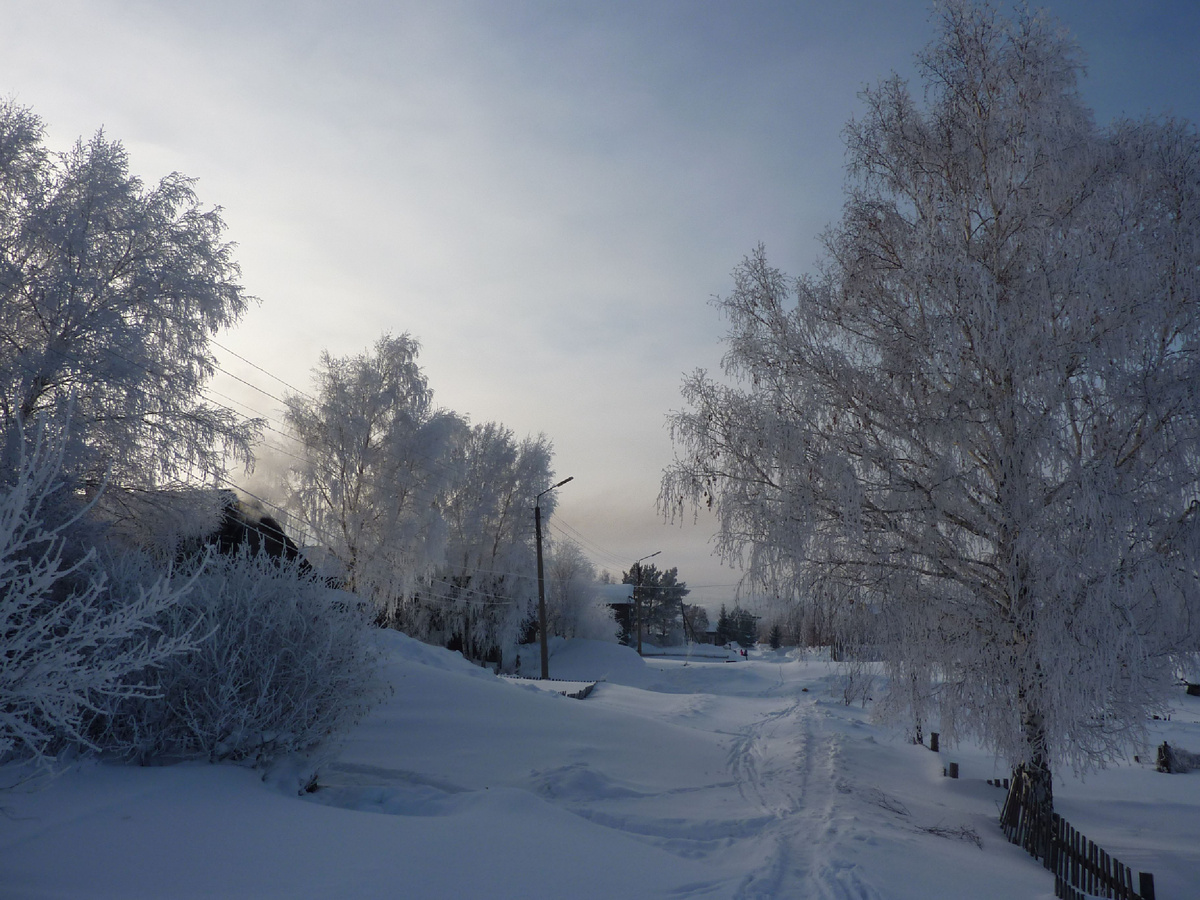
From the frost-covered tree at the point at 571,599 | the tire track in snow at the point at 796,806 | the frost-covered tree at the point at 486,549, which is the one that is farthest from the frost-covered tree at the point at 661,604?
the tire track in snow at the point at 796,806

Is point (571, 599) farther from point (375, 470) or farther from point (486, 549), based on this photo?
point (375, 470)

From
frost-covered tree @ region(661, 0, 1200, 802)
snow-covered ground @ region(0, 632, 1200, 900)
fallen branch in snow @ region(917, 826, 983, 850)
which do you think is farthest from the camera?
fallen branch in snow @ region(917, 826, 983, 850)

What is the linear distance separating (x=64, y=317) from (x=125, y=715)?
9.43 m

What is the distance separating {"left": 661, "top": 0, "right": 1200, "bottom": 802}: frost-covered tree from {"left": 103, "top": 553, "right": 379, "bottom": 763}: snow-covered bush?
14.9 ft

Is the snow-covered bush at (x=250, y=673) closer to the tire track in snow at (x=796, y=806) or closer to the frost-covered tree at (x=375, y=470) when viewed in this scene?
the tire track in snow at (x=796, y=806)

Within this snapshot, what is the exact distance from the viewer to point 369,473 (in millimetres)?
24781

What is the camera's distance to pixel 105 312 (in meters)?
12.5

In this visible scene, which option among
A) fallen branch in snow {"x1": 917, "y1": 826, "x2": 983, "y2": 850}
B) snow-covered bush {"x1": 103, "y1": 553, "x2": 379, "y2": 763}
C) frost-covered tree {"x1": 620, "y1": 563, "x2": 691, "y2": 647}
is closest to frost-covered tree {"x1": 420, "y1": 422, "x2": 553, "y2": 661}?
snow-covered bush {"x1": 103, "y1": 553, "x2": 379, "y2": 763}

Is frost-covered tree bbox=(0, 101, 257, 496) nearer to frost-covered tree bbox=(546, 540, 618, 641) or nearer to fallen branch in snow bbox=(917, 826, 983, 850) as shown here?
fallen branch in snow bbox=(917, 826, 983, 850)

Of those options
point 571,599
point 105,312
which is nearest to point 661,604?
point 571,599

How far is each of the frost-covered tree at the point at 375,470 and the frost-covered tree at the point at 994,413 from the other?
17.4 meters

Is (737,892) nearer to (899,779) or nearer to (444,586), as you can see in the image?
(899,779)

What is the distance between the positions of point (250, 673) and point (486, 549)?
24468 millimetres

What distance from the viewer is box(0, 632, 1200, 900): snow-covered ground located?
462 cm
